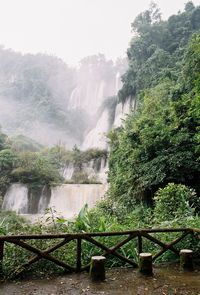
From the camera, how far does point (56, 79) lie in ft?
210

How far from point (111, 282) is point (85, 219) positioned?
1.85 m

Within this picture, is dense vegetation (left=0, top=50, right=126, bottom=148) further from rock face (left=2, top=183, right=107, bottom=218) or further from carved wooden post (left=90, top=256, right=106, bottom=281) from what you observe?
carved wooden post (left=90, top=256, right=106, bottom=281)

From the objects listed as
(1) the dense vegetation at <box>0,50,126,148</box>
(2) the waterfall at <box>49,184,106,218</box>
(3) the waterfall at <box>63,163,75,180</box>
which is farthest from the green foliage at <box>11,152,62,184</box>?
(1) the dense vegetation at <box>0,50,126,148</box>

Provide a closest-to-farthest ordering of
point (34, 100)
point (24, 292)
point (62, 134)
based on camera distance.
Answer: point (24, 292) → point (62, 134) → point (34, 100)

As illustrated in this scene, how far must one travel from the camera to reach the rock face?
73.9ft

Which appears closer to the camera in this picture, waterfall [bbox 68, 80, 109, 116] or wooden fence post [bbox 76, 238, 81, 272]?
wooden fence post [bbox 76, 238, 81, 272]

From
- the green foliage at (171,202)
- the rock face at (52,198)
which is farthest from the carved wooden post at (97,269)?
the rock face at (52,198)

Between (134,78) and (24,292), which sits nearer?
(24,292)

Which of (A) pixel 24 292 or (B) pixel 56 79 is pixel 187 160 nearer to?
(A) pixel 24 292

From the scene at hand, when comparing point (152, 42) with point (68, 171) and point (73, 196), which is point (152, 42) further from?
point (73, 196)

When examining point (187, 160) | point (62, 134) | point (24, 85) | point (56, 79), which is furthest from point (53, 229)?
point (56, 79)

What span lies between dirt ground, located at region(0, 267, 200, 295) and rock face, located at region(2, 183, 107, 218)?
16599 millimetres

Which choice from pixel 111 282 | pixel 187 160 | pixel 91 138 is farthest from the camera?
A: pixel 91 138

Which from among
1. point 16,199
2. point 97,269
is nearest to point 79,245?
point 97,269
